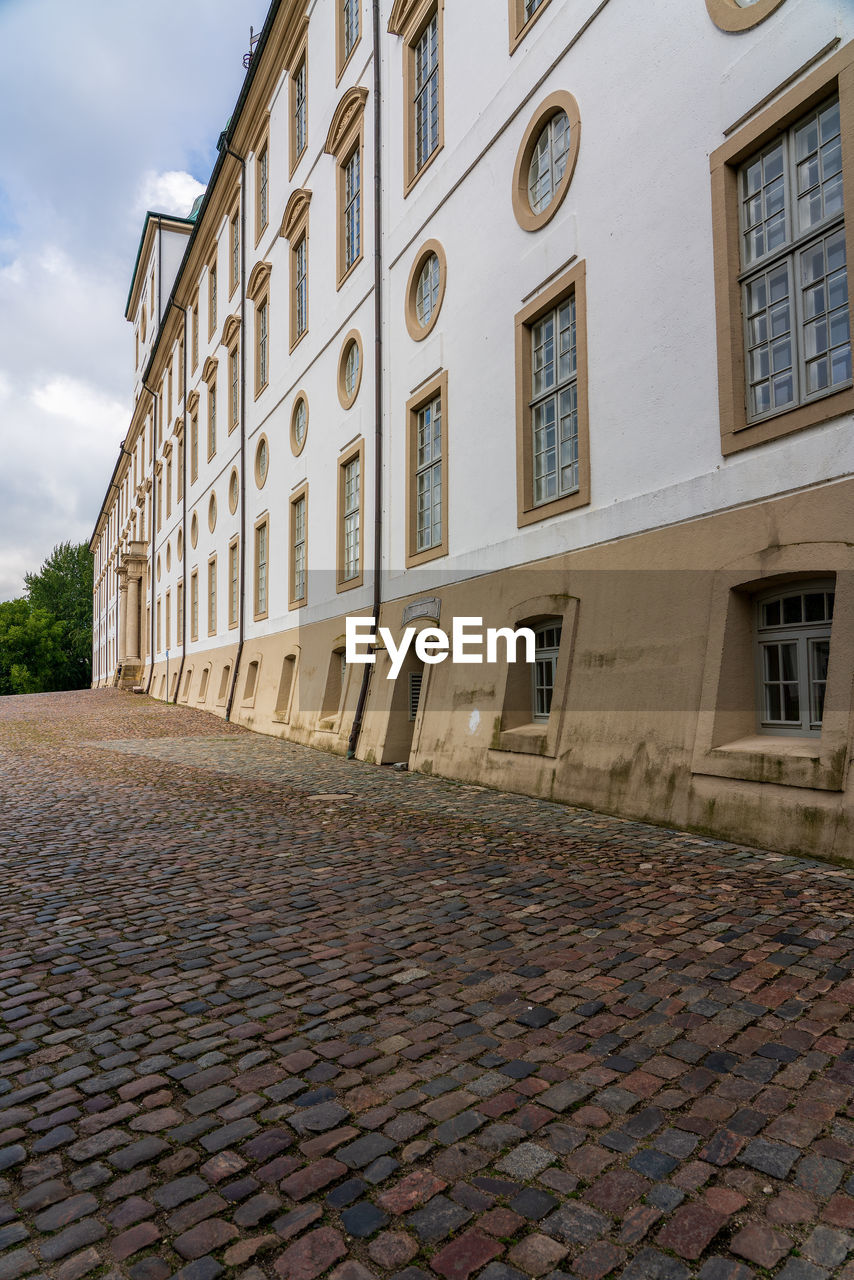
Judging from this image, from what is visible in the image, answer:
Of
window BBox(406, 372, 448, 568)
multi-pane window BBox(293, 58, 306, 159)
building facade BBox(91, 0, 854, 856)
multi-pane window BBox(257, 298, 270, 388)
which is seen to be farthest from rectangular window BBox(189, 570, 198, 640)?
window BBox(406, 372, 448, 568)

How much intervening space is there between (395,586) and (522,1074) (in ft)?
37.0

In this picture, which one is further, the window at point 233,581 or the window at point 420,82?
the window at point 233,581

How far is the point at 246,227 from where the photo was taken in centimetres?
2444

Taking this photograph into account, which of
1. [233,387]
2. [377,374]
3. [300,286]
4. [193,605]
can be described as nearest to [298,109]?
[300,286]

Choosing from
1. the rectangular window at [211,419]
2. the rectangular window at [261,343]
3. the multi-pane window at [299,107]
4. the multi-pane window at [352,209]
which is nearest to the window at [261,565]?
the rectangular window at [261,343]

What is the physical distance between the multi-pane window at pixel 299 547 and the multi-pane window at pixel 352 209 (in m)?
5.13

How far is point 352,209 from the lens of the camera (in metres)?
17.0

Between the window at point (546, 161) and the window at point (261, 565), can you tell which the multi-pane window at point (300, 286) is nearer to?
the window at point (261, 565)

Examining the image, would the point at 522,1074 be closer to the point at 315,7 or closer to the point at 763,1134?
the point at 763,1134

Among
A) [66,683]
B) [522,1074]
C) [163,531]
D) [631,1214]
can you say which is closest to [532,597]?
[522,1074]

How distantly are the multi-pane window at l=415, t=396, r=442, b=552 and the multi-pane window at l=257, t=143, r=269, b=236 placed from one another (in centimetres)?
1292

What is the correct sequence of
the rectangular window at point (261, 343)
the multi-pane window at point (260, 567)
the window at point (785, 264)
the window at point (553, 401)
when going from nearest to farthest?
the window at point (785, 264)
the window at point (553, 401)
the multi-pane window at point (260, 567)
the rectangular window at point (261, 343)

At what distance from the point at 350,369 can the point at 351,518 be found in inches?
114

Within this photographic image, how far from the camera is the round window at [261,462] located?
22473mm
